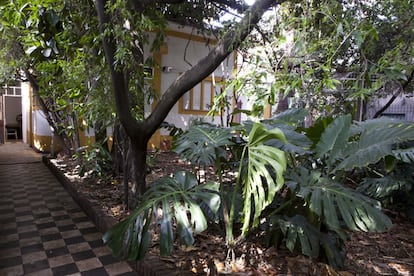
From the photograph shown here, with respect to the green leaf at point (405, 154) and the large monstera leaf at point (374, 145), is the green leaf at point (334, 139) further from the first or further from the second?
the green leaf at point (405, 154)

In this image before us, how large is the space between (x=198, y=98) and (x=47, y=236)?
19.4 feet

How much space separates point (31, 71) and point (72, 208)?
3990mm

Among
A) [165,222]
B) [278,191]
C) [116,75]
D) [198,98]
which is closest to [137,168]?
[116,75]

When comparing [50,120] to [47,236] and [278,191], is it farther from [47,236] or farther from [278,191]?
[278,191]

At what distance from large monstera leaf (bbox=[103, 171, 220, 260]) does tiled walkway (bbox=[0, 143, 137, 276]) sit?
2.36 feet

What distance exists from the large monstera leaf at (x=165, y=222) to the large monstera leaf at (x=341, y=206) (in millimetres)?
567

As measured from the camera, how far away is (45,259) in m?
2.43

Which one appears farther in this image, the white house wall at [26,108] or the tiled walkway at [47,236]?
the white house wall at [26,108]

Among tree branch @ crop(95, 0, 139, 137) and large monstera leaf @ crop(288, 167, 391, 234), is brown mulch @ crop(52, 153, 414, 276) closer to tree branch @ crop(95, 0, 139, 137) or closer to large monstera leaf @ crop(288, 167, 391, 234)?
large monstera leaf @ crop(288, 167, 391, 234)

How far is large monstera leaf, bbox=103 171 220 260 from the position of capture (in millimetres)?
1693

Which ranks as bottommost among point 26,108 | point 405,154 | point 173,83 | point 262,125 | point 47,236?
point 47,236

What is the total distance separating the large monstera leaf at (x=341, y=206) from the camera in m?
1.59

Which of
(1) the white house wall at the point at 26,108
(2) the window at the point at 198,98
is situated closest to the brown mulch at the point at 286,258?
(2) the window at the point at 198,98

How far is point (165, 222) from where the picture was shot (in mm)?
1752
